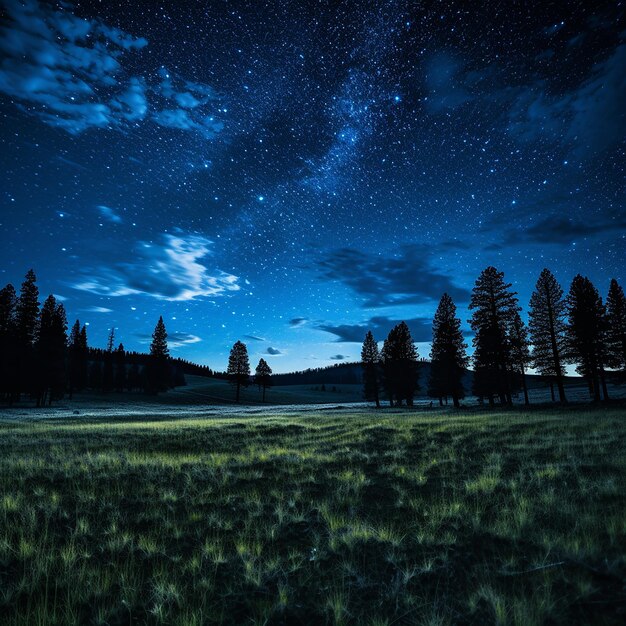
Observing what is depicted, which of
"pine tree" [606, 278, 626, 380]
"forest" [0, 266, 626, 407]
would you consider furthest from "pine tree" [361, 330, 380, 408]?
"pine tree" [606, 278, 626, 380]

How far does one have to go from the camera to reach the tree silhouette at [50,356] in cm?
5022

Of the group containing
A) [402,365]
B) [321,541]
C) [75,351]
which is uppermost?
[75,351]

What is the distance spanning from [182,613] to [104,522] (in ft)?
10.8

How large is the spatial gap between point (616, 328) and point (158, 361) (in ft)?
263

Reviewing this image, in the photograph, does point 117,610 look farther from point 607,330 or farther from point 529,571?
point 607,330

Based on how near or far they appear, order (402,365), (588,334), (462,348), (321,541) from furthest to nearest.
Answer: (402,365) → (462,348) → (588,334) → (321,541)

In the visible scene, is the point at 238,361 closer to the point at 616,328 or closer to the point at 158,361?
the point at 158,361

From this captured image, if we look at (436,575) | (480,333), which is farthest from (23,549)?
(480,333)

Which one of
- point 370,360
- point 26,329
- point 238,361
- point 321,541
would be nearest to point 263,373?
point 238,361

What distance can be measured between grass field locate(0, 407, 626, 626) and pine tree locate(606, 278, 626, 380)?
3319 cm

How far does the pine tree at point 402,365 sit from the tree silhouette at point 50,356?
51.8m

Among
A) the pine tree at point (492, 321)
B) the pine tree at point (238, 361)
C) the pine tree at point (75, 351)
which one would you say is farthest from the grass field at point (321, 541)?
the pine tree at point (75, 351)

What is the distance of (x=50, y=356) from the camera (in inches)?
2062

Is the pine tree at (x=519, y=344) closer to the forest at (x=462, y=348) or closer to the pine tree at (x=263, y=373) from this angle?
the forest at (x=462, y=348)
